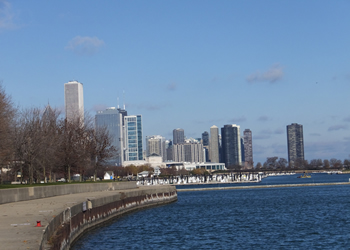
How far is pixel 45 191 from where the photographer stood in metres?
48.9

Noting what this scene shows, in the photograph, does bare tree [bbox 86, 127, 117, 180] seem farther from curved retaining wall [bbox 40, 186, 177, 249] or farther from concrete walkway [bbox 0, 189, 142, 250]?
concrete walkway [bbox 0, 189, 142, 250]

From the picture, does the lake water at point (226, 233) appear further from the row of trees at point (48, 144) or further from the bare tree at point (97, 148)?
the bare tree at point (97, 148)

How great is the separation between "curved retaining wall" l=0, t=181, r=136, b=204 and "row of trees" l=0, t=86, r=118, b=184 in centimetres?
639

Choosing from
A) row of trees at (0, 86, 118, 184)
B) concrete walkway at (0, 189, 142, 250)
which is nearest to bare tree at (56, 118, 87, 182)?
row of trees at (0, 86, 118, 184)

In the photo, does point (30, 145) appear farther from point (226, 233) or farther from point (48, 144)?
point (226, 233)

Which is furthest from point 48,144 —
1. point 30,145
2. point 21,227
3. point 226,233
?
point 21,227

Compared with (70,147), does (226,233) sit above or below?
below

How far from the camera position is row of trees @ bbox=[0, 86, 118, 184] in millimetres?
62938

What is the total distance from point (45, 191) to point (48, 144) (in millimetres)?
19417

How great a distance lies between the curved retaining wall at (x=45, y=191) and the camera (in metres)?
40.0

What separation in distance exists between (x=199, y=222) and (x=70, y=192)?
1665cm

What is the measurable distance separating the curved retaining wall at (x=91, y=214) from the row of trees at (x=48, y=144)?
1109 centimetres

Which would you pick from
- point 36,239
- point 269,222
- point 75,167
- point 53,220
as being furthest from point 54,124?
point 36,239

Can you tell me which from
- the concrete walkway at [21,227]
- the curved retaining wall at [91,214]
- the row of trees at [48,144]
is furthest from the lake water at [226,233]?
the row of trees at [48,144]
